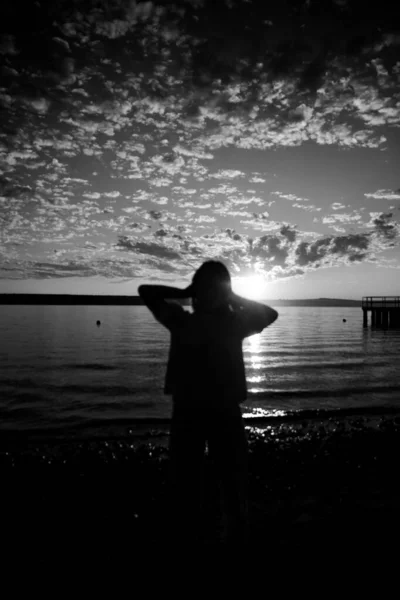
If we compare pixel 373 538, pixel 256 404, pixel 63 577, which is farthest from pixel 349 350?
pixel 63 577

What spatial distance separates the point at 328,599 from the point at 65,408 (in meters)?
12.8

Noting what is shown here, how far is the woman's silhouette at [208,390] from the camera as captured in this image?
10.1ft

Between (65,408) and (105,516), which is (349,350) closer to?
(65,408)

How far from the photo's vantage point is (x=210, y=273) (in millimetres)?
3105

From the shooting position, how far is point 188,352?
3.09 meters

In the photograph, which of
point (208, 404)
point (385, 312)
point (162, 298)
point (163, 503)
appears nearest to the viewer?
point (208, 404)

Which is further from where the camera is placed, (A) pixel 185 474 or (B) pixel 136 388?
(B) pixel 136 388

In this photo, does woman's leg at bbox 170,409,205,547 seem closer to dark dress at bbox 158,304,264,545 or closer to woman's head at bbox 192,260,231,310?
dark dress at bbox 158,304,264,545

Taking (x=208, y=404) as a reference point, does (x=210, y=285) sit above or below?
above

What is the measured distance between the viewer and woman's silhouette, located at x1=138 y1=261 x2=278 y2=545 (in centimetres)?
308

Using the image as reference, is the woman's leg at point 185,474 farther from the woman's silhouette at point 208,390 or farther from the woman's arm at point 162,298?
the woman's arm at point 162,298

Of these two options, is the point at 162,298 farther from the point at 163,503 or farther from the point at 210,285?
the point at 163,503

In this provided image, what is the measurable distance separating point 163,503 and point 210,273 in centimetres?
443

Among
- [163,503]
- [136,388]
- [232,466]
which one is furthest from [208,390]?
[136,388]
